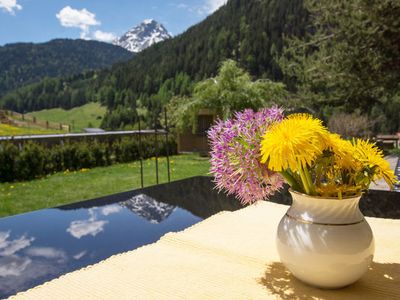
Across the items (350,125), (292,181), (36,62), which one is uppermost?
(36,62)

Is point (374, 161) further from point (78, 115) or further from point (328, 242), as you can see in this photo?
point (78, 115)

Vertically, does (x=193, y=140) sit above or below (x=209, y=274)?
below

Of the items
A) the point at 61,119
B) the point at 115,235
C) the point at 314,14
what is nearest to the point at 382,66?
the point at 314,14

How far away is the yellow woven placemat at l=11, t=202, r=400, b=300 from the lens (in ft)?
2.62

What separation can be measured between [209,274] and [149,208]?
0.78m

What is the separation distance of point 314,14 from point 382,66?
2.72 metres

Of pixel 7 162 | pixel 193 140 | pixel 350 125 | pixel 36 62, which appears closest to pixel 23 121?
pixel 193 140

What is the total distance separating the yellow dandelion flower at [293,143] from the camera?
68 cm

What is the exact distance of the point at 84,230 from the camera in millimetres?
1333

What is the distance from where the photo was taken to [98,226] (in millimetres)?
1378

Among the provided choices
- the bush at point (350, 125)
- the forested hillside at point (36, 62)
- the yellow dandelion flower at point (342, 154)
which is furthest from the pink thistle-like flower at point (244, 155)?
the forested hillside at point (36, 62)

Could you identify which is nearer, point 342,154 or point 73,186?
point 342,154

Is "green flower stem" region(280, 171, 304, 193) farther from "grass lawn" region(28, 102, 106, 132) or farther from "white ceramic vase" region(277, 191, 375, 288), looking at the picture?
"grass lawn" region(28, 102, 106, 132)

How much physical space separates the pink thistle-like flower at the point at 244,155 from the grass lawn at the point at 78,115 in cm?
7108
